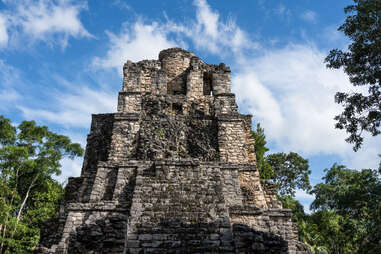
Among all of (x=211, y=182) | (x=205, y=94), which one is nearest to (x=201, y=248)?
(x=211, y=182)

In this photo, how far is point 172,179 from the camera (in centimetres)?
675

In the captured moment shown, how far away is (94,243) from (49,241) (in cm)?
162

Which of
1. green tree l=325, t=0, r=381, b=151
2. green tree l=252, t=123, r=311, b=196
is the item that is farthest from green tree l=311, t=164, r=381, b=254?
green tree l=325, t=0, r=381, b=151

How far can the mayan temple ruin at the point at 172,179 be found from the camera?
5531mm

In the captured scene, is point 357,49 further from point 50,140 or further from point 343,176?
point 343,176

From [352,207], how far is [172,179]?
1920 centimetres

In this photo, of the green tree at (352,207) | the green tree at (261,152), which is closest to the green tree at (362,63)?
the green tree at (261,152)

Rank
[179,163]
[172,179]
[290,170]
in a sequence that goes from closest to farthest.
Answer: [172,179], [179,163], [290,170]

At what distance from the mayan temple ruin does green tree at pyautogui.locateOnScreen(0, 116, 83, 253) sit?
7857 millimetres

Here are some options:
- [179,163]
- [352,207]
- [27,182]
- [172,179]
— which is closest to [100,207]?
[172,179]

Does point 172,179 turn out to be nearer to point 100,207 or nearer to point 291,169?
point 100,207

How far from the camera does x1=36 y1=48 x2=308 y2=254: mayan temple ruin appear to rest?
5.53 meters

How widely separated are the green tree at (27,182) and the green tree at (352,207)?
16.6 metres

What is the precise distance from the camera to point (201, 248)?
5.20m
